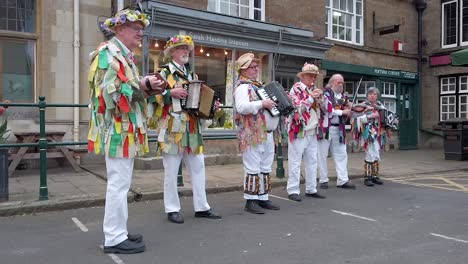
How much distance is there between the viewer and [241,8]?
1272 cm

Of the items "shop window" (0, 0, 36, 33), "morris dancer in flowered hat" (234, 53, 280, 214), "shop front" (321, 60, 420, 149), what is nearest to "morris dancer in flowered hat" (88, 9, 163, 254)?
"morris dancer in flowered hat" (234, 53, 280, 214)

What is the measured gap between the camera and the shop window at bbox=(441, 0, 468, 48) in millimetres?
17328

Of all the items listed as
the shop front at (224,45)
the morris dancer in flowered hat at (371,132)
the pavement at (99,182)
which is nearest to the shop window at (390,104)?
the shop front at (224,45)

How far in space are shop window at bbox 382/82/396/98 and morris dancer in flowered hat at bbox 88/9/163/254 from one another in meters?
14.2

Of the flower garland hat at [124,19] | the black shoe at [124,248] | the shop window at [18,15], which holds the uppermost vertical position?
the shop window at [18,15]

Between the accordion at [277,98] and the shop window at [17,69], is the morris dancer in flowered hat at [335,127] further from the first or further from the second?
the shop window at [17,69]

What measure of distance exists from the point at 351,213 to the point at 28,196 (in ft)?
14.6

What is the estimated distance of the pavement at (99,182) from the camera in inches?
238

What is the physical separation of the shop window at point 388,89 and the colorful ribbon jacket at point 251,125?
1225 centimetres

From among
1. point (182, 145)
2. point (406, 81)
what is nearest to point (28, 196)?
point (182, 145)

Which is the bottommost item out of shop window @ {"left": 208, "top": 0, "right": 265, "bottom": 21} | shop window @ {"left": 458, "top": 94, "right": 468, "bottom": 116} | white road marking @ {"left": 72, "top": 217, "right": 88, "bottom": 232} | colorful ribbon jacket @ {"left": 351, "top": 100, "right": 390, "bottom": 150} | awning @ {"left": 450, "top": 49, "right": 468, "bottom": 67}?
white road marking @ {"left": 72, "top": 217, "right": 88, "bottom": 232}

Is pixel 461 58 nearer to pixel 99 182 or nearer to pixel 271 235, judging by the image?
pixel 271 235

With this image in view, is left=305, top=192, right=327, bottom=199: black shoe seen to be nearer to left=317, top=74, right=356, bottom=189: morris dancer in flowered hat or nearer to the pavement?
left=317, top=74, right=356, bottom=189: morris dancer in flowered hat

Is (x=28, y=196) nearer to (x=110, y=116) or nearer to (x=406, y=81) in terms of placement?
(x=110, y=116)
